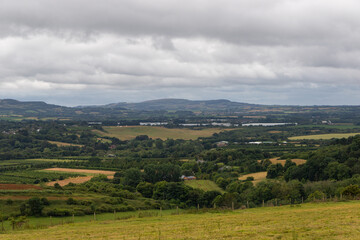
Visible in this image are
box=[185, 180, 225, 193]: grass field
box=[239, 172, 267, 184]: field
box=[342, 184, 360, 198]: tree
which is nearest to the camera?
box=[342, 184, 360, 198]: tree

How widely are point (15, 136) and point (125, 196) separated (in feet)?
Answer: 487

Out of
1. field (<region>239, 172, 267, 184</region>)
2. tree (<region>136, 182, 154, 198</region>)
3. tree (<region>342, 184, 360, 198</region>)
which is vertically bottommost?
field (<region>239, 172, 267, 184</region>)

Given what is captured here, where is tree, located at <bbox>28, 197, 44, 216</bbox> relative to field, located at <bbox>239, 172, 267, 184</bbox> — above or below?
above

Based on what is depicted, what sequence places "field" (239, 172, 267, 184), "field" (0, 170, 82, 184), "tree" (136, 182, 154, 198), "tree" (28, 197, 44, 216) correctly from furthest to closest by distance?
"field" (239, 172, 267, 184), "field" (0, 170, 82, 184), "tree" (136, 182, 154, 198), "tree" (28, 197, 44, 216)

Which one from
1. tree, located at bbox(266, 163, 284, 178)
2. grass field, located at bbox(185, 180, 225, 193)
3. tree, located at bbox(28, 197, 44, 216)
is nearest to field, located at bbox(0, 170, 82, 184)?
grass field, located at bbox(185, 180, 225, 193)

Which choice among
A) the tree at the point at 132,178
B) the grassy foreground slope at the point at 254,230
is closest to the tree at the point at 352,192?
the grassy foreground slope at the point at 254,230

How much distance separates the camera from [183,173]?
4109 inches

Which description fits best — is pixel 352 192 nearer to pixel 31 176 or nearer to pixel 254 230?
pixel 254 230

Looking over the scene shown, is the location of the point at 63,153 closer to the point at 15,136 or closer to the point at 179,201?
the point at 15,136

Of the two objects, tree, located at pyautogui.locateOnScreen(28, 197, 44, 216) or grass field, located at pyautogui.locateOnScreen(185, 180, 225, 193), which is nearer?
tree, located at pyautogui.locateOnScreen(28, 197, 44, 216)

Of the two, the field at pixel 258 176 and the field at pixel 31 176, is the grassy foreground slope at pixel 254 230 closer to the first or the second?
the field at pixel 258 176

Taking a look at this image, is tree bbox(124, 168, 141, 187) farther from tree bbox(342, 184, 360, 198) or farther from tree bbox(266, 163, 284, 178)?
tree bbox(342, 184, 360, 198)

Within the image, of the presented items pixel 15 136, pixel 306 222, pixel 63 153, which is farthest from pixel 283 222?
pixel 15 136

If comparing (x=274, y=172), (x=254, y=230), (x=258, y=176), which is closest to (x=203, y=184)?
(x=258, y=176)
